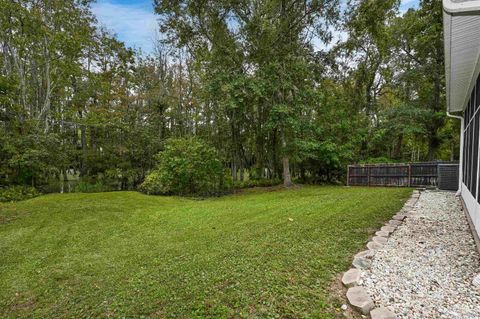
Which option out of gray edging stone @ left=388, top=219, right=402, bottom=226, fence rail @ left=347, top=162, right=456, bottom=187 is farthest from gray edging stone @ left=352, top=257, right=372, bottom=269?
fence rail @ left=347, top=162, right=456, bottom=187

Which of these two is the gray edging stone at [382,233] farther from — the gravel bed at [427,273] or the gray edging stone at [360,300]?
the gray edging stone at [360,300]

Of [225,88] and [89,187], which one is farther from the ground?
[225,88]

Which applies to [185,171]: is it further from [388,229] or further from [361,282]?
[361,282]

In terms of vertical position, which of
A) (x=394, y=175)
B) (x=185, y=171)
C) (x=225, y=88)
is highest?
(x=225, y=88)

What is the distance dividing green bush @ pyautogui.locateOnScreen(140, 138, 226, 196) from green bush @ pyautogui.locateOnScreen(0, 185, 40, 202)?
3520 mm

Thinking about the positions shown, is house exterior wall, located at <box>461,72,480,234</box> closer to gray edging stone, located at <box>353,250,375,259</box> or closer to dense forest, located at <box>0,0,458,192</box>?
gray edging stone, located at <box>353,250,375,259</box>

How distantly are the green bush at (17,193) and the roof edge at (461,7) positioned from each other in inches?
416

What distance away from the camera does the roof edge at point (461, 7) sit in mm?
2068

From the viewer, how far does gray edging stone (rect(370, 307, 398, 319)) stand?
1775 millimetres

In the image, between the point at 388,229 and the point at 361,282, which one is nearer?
the point at 361,282

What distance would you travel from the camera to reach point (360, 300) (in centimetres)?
196

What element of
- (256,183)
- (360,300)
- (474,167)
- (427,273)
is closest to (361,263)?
(427,273)

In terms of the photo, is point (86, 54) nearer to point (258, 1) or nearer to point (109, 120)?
point (109, 120)

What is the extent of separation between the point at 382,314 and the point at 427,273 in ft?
3.38
